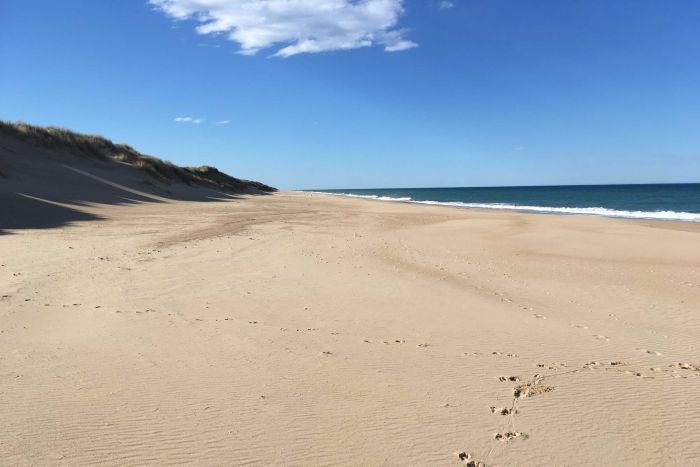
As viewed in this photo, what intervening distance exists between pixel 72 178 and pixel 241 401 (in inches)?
974

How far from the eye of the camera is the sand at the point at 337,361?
357 cm

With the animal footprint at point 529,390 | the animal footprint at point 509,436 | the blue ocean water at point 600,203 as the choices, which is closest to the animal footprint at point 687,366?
the animal footprint at point 529,390

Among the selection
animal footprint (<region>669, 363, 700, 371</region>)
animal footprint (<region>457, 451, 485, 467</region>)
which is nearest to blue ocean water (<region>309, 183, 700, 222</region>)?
animal footprint (<region>669, 363, 700, 371</region>)

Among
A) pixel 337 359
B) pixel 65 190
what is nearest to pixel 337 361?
pixel 337 359

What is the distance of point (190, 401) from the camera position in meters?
4.13

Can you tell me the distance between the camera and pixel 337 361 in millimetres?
5148

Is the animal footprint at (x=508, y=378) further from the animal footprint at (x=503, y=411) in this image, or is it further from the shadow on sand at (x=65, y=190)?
the shadow on sand at (x=65, y=190)

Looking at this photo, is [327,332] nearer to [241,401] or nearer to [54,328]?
[241,401]

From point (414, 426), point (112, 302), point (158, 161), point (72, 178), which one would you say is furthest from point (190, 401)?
point (158, 161)

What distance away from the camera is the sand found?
3.57 meters

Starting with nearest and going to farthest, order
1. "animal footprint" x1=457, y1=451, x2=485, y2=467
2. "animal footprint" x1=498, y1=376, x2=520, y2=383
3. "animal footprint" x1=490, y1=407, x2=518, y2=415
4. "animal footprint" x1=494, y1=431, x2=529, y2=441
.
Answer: "animal footprint" x1=457, y1=451, x2=485, y2=467 → "animal footprint" x1=494, y1=431, x2=529, y2=441 → "animal footprint" x1=490, y1=407, x2=518, y2=415 → "animal footprint" x1=498, y1=376, x2=520, y2=383

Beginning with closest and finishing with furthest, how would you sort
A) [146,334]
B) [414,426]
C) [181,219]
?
[414,426] < [146,334] < [181,219]

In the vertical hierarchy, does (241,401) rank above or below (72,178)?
below

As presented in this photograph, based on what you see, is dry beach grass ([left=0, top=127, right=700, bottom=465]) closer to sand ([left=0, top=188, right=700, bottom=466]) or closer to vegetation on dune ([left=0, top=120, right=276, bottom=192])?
sand ([left=0, top=188, right=700, bottom=466])
